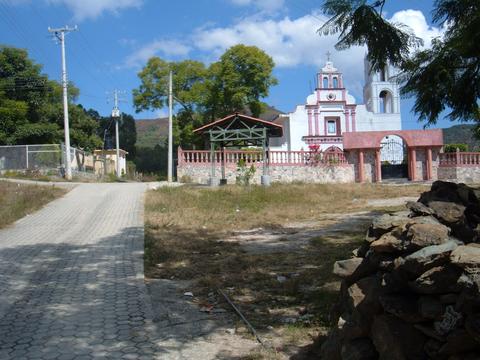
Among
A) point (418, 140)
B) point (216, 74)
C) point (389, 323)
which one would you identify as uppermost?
point (216, 74)

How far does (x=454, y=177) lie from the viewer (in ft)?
98.1

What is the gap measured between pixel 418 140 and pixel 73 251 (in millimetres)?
25072

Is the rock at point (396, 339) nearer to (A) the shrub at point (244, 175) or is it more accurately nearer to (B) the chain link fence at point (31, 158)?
(A) the shrub at point (244, 175)

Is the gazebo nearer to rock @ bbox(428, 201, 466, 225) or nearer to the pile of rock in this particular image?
rock @ bbox(428, 201, 466, 225)

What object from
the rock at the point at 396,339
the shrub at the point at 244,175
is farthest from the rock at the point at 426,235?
the shrub at the point at 244,175

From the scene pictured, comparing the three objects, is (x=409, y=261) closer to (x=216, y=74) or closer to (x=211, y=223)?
(x=211, y=223)

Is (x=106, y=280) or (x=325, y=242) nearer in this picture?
(x=106, y=280)

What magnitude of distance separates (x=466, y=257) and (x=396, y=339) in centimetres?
72

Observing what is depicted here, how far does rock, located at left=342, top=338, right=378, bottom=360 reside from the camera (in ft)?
11.2

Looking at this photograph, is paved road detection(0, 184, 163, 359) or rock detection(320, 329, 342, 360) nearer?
rock detection(320, 329, 342, 360)

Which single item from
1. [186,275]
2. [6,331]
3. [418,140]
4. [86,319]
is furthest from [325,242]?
[418,140]

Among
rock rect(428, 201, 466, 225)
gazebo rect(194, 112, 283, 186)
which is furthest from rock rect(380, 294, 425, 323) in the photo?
gazebo rect(194, 112, 283, 186)

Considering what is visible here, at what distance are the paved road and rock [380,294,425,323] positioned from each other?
6.93 ft

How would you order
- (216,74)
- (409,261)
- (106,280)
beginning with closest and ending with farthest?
1. (409,261)
2. (106,280)
3. (216,74)
